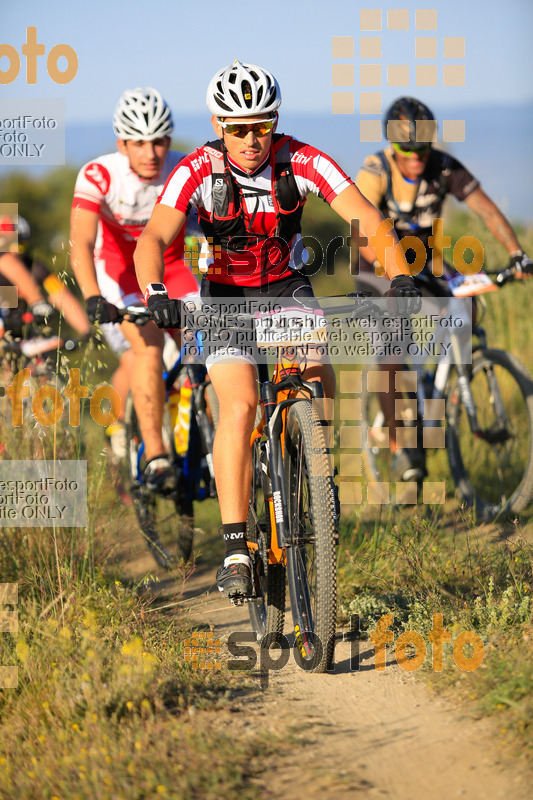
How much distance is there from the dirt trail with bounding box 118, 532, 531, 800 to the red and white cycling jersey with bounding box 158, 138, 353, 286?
6.10 feet

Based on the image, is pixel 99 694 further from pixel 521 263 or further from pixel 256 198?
pixel 521 263

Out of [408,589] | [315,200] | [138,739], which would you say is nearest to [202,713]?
[138,739]

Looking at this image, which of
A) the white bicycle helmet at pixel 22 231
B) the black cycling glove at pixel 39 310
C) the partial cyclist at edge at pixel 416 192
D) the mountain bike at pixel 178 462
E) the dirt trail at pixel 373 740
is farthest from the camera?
the white bicycle helmet at pixel 22 231

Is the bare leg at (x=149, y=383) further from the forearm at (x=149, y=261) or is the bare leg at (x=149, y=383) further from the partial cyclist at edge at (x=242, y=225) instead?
the forearm at (x=149, y=261)

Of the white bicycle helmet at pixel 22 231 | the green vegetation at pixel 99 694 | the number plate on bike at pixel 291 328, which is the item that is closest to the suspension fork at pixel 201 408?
the green vegetation at pixel 99 694

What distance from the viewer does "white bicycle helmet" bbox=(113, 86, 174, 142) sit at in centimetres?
555

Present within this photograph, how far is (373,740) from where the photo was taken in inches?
118

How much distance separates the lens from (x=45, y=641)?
3.67m

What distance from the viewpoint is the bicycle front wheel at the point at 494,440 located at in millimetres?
5418

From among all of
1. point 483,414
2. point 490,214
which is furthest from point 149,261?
point 483,414

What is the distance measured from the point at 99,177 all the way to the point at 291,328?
2.66 meters

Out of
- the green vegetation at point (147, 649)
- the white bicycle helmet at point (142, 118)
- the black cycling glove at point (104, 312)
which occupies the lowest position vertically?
the green vegetation at point (147, 649)

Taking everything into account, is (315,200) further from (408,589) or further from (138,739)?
(138,739)

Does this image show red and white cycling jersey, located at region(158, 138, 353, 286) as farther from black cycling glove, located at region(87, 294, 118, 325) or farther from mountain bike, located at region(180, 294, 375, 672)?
black cycling glove, located at region(87, 294, 118, 325)
